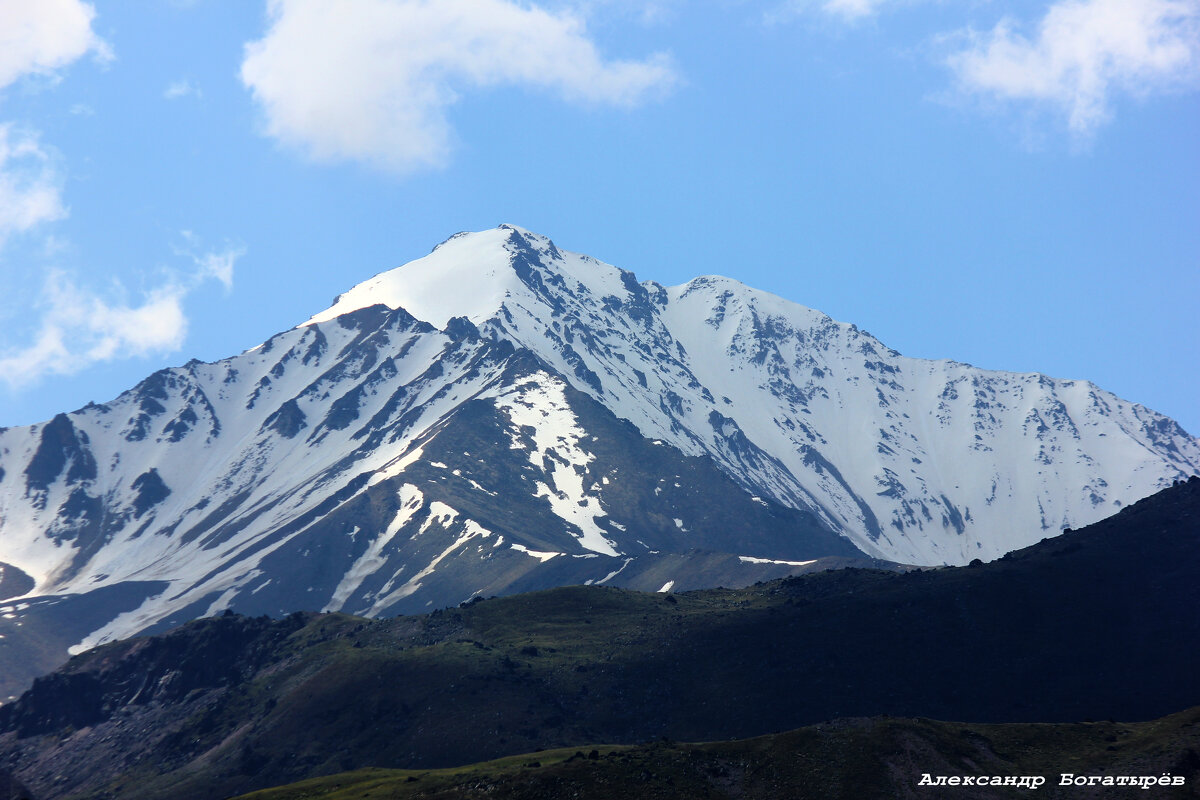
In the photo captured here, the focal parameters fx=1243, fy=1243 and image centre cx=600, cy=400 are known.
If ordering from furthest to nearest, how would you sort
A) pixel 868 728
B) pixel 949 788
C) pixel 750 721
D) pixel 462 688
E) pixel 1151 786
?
pixel 462 688, pixel 750 721, pixel 868 728, pixel 949 788, pixel 1151 786

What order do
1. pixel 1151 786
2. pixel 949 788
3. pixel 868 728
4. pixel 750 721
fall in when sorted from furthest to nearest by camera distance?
pixel 750 721 < pixel 868 728 < pixel 949 788 < pixel 1151 786

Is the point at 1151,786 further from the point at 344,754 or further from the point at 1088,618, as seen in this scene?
the point at 344,754

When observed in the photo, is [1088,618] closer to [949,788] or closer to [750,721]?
[750,721]

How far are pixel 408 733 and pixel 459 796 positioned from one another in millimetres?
64803

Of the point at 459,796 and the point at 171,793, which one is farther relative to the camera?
the point at 171,793

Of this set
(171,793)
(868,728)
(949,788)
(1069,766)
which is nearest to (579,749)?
(868,728)

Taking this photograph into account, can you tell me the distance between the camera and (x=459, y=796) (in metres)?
125

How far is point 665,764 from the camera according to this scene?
12769 cm

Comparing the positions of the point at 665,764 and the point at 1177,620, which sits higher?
the point at 665,764

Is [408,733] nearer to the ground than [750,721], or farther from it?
farther from it

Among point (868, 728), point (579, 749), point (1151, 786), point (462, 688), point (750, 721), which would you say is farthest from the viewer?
point (462, 688)

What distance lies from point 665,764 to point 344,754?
3035 inches

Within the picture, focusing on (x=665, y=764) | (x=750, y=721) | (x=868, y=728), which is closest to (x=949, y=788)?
(x=868, y=728)

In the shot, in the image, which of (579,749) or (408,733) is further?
(408,733)
